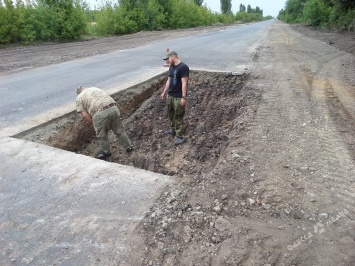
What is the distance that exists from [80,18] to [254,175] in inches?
981

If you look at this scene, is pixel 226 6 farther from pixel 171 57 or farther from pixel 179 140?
pixel 171 57

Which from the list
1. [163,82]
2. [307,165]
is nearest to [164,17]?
[163,82]

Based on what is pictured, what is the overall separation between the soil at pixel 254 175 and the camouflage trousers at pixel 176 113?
1.14 ft

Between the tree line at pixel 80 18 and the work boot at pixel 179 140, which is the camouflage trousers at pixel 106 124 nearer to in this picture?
the work boot at pixel 179 140

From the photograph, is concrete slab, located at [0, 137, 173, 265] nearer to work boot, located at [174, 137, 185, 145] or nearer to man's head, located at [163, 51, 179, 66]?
work boot, located at [174, 137, 185, 145]

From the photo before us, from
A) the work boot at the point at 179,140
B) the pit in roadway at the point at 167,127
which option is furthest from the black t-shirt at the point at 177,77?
the pit in roadway at the point at 167,127

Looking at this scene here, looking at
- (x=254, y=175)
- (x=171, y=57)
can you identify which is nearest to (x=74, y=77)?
(x=171, y=57)

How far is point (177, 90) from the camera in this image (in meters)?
6.17

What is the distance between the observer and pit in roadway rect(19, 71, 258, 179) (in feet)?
19.4

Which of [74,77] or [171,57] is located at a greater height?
[171,57]

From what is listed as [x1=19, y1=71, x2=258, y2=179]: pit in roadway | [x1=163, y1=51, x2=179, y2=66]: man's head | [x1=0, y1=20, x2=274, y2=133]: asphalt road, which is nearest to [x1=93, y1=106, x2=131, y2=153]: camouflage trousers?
[x1=19, y1=71, x2=258, y2=179]: pit in roadway

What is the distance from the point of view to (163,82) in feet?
31.6

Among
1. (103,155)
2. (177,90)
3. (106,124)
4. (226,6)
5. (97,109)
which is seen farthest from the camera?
(226,6)

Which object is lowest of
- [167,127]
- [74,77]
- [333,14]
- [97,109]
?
[167,127]
